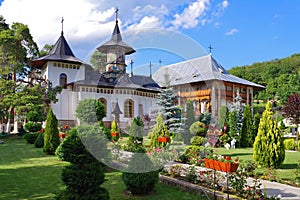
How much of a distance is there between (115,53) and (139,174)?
2387mm

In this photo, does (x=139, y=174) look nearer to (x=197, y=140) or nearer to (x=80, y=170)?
(x=80, y=170)

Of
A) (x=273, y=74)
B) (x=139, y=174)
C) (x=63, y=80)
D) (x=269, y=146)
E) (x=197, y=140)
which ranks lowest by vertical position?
(x=139, y=174)


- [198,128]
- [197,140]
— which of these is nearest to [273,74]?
[197,140]

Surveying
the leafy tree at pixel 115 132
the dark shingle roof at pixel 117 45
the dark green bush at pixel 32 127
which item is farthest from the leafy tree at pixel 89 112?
the dark green bush at pixel 32 127

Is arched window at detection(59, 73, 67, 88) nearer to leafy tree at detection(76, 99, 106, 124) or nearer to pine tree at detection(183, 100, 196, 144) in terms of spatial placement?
pine tree at detection(183, 100, 196, 144)

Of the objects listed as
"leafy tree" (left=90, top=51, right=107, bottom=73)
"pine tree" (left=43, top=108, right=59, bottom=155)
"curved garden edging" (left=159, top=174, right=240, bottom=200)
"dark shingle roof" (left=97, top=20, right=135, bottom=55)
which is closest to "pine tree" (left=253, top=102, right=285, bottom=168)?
"curved garden edging" (left=159, top=174, right=240, bottom=200)

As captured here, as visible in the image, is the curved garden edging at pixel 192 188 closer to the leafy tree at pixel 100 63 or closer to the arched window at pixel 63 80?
the leafy tree at pixel 100 63

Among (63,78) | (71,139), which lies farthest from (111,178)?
(63,78)

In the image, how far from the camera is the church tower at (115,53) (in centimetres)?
481

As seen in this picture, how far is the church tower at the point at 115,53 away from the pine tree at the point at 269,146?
4638 mm

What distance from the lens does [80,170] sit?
422cm

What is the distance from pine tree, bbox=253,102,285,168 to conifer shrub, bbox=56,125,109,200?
16.7 ft

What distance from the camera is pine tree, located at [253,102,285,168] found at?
25.1ft

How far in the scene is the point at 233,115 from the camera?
619 inches
